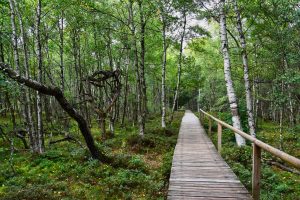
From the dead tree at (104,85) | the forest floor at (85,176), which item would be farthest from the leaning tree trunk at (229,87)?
the dead tree at (104,85)

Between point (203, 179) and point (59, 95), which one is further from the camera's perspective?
point (59, 95)

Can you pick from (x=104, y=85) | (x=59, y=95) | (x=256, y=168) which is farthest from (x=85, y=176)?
(x=256, y=168)

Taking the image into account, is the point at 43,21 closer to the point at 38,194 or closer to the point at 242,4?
the point at 242,4

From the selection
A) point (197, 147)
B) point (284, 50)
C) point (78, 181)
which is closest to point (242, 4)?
point (284, 50)

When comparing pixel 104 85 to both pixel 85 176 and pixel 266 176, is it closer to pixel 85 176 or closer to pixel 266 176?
→ pixel 85 176

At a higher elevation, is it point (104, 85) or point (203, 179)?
point (104, 85)

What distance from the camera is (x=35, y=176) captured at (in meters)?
9.48

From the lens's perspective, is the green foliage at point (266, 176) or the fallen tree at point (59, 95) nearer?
the fallen tree at point (59, 95)

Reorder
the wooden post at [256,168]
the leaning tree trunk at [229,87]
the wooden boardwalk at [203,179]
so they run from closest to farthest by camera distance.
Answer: the wooden post at [256,168] → the wooden boardwalk at [203,179] → the leaning tree trunk at [229,87]

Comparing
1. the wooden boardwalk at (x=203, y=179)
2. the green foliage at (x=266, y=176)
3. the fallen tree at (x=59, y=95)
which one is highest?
the fallen tree at (x=59, y=95)

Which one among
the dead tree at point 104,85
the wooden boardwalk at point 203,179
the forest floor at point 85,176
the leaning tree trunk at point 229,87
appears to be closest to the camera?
the wooden boardwalk at point 203,179

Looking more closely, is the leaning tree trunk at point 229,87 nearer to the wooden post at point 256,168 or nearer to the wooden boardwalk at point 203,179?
the wooden boardwalk at point 203,179

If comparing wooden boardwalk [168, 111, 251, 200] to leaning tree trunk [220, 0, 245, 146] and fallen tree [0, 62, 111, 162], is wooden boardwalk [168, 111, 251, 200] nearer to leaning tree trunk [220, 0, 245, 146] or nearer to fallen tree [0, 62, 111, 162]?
leaning tree trunk [220, 0, 245, 146]

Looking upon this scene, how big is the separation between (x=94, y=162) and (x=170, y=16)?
1056 centimetres
